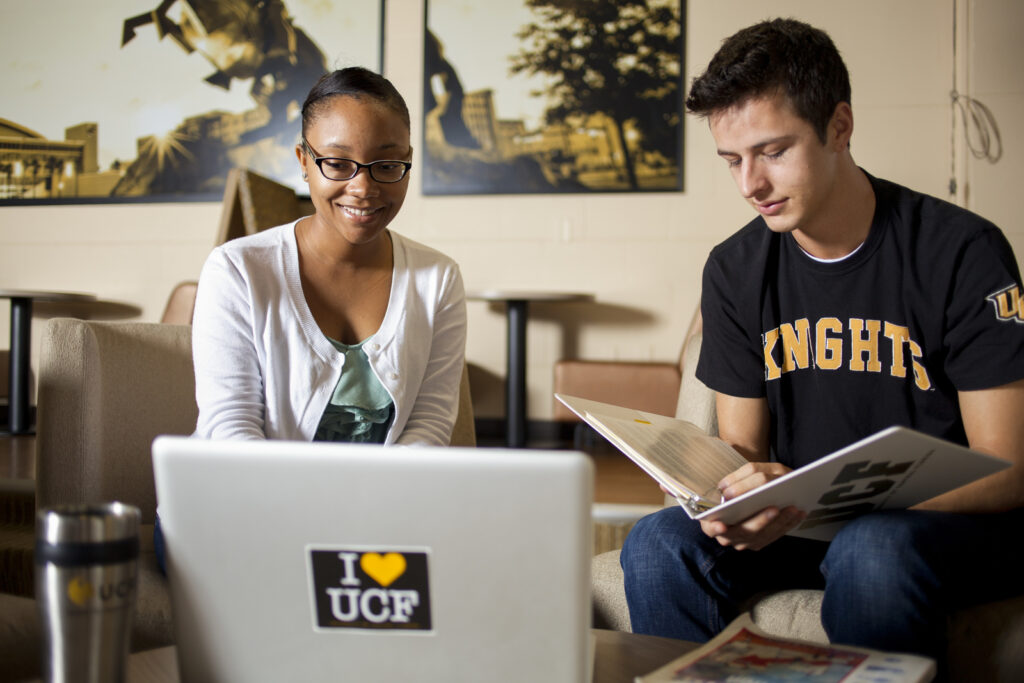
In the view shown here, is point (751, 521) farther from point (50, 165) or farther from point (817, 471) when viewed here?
point (50, 165)

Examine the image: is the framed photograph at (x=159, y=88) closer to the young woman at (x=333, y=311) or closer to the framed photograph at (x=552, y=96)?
the framed photograph at (x=552, y=96)

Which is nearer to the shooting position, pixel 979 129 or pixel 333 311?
pixel 333 311

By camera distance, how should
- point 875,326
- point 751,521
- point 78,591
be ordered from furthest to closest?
1. point 875,326
2. point 751,521
3. point 78,591

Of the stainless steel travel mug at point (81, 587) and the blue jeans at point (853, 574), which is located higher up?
the stainless steel travel mug at point (81, 587)

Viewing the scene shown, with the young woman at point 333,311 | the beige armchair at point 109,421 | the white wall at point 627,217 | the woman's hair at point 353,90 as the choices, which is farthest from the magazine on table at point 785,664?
the white wall at point 627,217

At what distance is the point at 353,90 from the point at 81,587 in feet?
3.15

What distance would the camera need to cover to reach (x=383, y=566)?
60cm

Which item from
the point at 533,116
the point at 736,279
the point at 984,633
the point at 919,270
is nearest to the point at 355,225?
the point at 736,279

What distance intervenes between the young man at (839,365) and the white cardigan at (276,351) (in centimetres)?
45

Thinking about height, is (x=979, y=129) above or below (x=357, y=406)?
above

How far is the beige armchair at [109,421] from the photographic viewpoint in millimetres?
1384

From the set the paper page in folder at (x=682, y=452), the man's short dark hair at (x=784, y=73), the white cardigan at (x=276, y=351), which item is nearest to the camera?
the paper page in folder at (x=682, y=452)

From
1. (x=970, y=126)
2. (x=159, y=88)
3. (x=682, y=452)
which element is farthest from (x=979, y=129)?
(x=159, y=88)

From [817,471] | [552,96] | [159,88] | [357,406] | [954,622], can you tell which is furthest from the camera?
[159,88]
